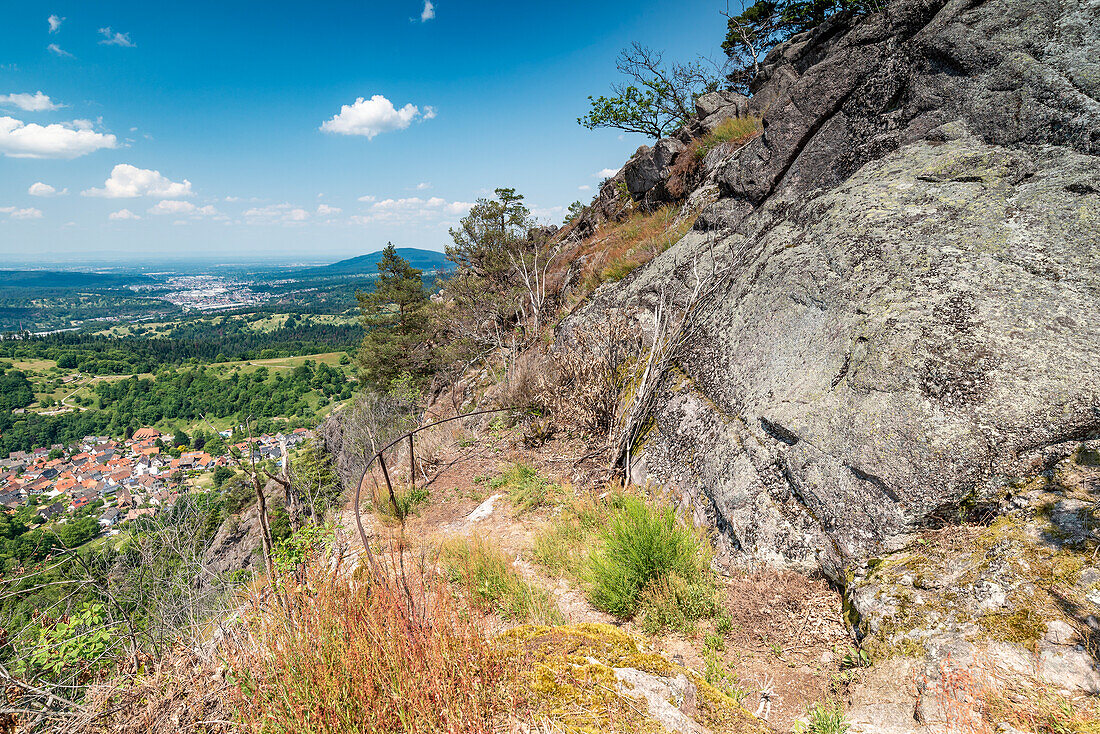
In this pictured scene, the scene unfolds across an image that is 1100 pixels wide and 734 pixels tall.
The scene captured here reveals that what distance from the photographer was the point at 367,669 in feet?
6.22

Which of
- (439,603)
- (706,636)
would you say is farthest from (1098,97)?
(439,603)

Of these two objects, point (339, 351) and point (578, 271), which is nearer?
point (578, 271)

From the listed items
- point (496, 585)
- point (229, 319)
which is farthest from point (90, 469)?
point (229, 319)

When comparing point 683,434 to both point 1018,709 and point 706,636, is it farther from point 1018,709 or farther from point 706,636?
point 1018,709

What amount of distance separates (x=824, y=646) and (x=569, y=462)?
159 inches

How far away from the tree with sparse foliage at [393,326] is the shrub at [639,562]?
776 inches

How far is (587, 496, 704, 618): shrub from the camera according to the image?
3.45 meters

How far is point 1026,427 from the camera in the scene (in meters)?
2.69

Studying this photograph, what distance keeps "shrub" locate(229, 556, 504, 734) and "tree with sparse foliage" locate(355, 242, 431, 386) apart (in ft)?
67.2

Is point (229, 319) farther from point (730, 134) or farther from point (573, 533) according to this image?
point (573, 533)

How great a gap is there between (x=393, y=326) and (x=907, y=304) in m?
23.8

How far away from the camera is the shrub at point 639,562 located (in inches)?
136

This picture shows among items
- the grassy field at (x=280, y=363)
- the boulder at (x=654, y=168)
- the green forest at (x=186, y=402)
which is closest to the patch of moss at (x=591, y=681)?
the boulder at (x=654, y=168)

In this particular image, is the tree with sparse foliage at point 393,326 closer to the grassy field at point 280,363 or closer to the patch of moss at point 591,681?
the patch of moss at point 591,681
